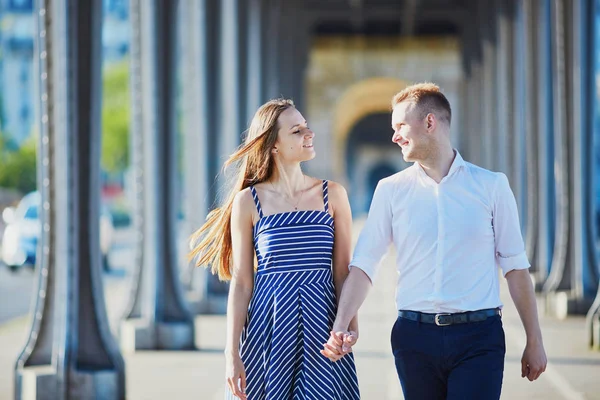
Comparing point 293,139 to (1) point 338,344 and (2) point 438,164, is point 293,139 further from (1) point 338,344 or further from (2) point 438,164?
(1) point 338,344

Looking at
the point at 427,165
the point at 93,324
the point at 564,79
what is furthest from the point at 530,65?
the point at 427,165

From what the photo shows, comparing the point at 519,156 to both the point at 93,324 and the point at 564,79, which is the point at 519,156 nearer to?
the point at 564,79

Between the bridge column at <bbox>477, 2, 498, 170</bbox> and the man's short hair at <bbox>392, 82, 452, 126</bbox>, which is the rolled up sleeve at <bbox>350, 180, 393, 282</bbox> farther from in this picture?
the bridge column at <bbox>477, 2, 498, 170</bbox>

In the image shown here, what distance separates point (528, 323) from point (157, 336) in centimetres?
735

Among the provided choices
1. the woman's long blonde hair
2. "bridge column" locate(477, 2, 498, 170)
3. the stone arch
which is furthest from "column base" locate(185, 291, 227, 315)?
the stone arch

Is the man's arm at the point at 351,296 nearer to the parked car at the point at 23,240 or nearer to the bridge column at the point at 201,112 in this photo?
the bridge column at the point at 201,112

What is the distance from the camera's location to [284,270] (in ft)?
14.7

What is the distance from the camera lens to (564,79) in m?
13.8

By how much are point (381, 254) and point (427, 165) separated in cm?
40

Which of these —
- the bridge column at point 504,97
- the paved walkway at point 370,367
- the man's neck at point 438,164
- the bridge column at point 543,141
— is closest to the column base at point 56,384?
the paved walkway at point 370,367

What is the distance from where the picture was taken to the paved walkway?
8.44 m

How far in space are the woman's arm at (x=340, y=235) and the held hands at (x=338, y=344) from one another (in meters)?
0.33

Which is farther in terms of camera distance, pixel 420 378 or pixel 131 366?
pixel 131 366

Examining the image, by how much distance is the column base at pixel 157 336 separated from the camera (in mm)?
11125
